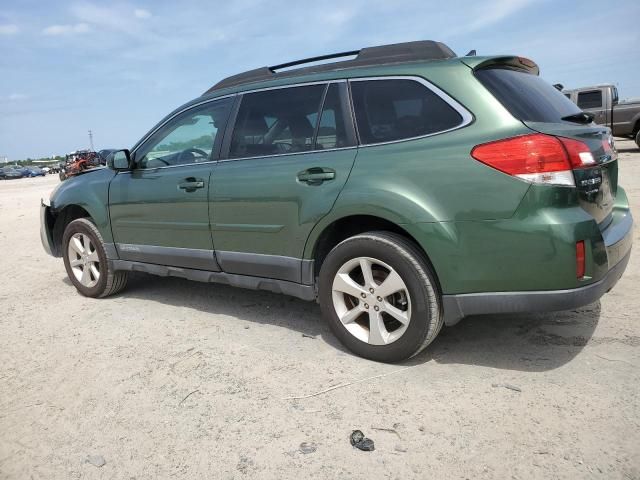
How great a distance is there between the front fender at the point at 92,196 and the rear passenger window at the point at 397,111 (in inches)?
104

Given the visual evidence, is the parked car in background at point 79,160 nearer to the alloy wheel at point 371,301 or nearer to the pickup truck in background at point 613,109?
the pickup truck in background at point 613,109

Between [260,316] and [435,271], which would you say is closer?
[435,271]

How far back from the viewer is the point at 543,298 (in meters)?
2.59

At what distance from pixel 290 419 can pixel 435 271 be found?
43.4 inches

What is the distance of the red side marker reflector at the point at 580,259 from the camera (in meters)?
2.50

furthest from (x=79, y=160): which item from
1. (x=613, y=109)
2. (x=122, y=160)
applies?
(x=122, y=160)

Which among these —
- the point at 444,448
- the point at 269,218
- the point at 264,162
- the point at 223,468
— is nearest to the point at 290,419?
the point at 223,468

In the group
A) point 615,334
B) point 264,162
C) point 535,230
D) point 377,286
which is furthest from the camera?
point 264,162

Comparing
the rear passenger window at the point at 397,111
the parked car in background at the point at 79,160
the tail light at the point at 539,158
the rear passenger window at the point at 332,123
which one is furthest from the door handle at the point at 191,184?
the parked car in background at the point at 79,160

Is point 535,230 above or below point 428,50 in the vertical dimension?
below

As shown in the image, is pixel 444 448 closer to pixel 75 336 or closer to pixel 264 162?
pixel 264 162

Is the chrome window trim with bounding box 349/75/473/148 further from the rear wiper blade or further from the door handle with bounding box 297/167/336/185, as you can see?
the rear wiper blade

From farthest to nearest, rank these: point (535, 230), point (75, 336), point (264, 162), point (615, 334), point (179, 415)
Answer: point (75, 336) < point (264, 162) < point (615, 334) < point (179, 415) < point (535, 230)

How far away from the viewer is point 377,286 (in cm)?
303
